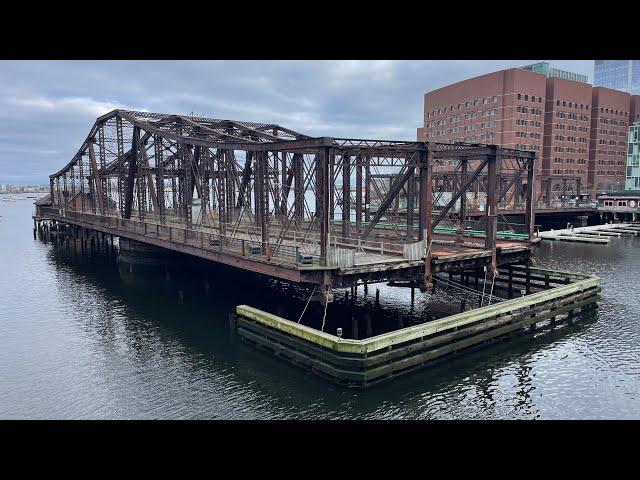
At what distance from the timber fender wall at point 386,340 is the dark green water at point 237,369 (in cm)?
64

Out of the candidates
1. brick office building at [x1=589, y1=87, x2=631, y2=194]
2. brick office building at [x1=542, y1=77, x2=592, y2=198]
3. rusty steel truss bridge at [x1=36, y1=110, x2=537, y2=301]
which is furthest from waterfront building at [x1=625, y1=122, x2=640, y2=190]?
rusty steel truss bridge at [x1=36, y1=110, x2=537, y2=301]

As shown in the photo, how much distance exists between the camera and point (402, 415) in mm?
18719

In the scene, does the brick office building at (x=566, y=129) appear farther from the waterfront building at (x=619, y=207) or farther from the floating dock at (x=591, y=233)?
the floating dock at (x=591, y=233)

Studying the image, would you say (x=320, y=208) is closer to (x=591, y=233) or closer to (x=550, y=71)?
(x=591, y=233)

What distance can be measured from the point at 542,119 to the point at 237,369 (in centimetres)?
10905

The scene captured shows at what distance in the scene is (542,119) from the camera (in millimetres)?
110188

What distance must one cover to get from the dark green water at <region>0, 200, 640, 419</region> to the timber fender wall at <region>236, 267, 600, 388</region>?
0.64m

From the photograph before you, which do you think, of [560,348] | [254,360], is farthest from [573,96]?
[254,360]

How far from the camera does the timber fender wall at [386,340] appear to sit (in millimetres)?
20609

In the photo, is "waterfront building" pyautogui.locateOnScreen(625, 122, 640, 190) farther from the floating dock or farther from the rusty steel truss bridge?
the rusty steel truss bridge

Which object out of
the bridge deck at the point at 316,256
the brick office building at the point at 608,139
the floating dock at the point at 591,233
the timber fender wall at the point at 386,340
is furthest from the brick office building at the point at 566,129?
the timber fender wall at the point at 386,340
